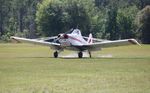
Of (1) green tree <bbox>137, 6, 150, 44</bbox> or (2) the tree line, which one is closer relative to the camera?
(1) green tree <bbox>137, 6, 150, 44</bbox>

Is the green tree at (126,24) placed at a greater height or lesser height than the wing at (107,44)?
lesser

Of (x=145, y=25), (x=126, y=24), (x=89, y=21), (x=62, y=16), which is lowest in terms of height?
(x=126, y=24)

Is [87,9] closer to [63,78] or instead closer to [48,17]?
[48,17]

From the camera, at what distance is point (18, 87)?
646 inches

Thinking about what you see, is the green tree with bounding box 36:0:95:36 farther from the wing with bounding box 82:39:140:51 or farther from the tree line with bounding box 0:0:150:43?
the wing with bounding box 82:39:140:51

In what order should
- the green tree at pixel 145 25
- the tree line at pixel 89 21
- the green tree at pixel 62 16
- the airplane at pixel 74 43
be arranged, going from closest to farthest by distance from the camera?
1. the airplane at pixel 74 43
2. the green tree at pixel 145 25
3. the tree line at pixel 89 21
4. the green tree at pixel 62 16

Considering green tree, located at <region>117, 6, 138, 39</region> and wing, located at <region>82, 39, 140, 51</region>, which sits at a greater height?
wing, located at <region>82, 39, 140, 51</region>

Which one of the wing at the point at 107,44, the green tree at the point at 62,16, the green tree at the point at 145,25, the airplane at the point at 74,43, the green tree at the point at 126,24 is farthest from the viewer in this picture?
the green tree at the point at 126,24

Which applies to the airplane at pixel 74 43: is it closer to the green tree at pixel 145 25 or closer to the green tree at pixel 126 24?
the green tree at pixel 145 25

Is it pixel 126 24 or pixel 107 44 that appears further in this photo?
pixel 126 24

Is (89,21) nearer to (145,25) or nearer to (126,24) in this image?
(126,24)

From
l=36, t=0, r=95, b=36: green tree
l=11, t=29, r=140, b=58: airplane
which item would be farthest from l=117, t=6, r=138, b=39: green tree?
l=11, t=29, r=140, b=58: airplane

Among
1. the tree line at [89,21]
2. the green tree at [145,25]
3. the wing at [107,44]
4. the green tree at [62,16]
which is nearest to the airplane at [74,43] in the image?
the wing at [107,44]

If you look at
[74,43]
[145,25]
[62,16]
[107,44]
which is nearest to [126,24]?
[62,16]
